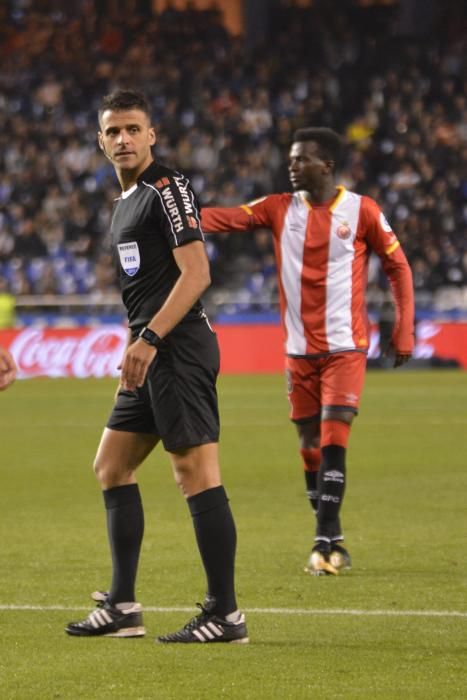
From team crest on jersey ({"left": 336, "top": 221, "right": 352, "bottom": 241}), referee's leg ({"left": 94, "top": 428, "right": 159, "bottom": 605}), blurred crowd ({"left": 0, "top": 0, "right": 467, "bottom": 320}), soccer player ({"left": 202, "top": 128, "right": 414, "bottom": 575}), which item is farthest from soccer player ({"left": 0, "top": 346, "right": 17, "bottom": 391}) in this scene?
blurred crowd ({"left": 0, "top": 0, "right": 467, "bottom": 320})

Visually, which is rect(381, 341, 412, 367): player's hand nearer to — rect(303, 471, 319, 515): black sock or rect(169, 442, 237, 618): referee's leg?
rect(303, 471, 319, 515): black sock

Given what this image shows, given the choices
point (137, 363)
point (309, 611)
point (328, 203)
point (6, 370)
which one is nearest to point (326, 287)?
point (328, 203)

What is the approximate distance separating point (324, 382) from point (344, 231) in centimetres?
79

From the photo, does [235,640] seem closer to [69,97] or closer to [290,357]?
[290,357]

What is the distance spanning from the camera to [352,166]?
90.9 feet

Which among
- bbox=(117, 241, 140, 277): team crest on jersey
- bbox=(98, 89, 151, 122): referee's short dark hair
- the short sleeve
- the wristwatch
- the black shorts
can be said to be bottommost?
the black shorts

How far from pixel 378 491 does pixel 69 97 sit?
22.2 meters

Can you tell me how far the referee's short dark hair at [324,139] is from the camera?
771cm

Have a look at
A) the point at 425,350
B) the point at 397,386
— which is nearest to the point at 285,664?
the point at 397,386

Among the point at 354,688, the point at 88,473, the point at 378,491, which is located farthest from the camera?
the point at 88,473

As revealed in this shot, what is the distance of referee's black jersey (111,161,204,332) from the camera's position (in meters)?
5.48

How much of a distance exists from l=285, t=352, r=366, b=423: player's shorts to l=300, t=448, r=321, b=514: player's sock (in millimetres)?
208

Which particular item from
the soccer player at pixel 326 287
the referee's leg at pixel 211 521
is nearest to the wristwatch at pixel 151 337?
the referee's leg at pixel 211 521

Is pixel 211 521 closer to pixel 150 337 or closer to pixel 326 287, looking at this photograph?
pixel 150 337
